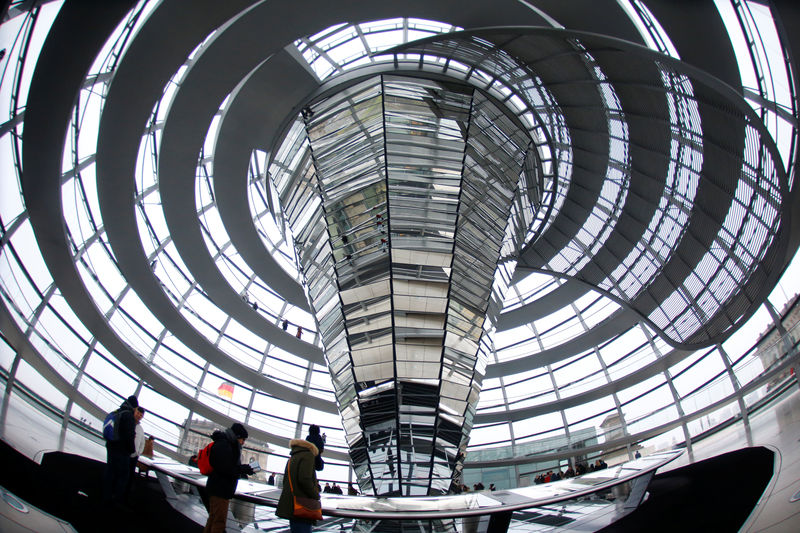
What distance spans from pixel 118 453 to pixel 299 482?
255 cm

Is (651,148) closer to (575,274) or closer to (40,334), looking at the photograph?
(575,274)

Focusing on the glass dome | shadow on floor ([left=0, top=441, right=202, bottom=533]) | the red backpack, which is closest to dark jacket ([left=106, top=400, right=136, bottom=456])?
shadow on floor ([left=0, top=441, right=202, bottom=533])

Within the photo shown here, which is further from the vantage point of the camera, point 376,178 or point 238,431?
point 376,178

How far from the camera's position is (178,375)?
101ft

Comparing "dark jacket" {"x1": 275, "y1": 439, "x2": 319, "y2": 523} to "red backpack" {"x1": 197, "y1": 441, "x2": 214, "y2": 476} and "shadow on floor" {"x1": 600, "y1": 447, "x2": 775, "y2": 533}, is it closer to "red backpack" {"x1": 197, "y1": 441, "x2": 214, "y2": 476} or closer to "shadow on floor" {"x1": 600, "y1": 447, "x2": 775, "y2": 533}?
"red backpack" {"x1": 197, "y1": 441, "x2": 214, "y2": 476}

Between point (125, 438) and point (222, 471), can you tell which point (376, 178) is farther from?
point (222, 471)

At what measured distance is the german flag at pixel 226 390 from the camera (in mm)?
33469

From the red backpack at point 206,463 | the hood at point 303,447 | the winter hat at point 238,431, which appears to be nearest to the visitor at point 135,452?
the red backpack at point 206,463

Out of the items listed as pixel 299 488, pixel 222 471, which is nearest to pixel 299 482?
pixel 299 488

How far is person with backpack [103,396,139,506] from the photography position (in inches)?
221

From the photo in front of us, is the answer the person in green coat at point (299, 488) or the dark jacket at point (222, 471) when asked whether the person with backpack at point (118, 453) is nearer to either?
the dark jacket at point (222, 471)

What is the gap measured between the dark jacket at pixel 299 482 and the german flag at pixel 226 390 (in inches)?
1234

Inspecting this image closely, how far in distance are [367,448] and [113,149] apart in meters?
13.0

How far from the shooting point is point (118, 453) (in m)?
5.64
